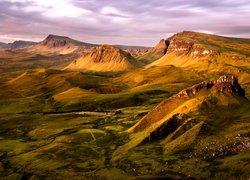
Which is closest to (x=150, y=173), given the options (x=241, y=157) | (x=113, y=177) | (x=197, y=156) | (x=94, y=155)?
(x=113, y=177)

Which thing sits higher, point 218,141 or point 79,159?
point 218,141

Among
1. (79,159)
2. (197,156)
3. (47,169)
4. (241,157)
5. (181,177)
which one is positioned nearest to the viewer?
(181,177)

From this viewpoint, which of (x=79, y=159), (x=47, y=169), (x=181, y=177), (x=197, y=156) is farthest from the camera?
(x=79, y=159)

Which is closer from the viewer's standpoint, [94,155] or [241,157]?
[241,157]

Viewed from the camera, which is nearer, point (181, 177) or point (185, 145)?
point (181, 177)

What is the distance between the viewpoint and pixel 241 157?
150125 mm

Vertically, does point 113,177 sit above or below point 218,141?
below

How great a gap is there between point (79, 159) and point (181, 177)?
Result: 65.4 m

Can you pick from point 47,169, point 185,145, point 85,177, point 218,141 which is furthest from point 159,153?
point 47,169

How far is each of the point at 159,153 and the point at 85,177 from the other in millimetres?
39004

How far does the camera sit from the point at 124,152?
618 feet

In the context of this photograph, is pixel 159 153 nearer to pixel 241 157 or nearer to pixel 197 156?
pixel 197 156

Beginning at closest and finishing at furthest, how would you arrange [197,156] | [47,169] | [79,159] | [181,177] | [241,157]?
[181,177]
[241,157]
[197,156]
[47,169]
[79,159]

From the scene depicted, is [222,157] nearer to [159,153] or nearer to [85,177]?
[159,153]
